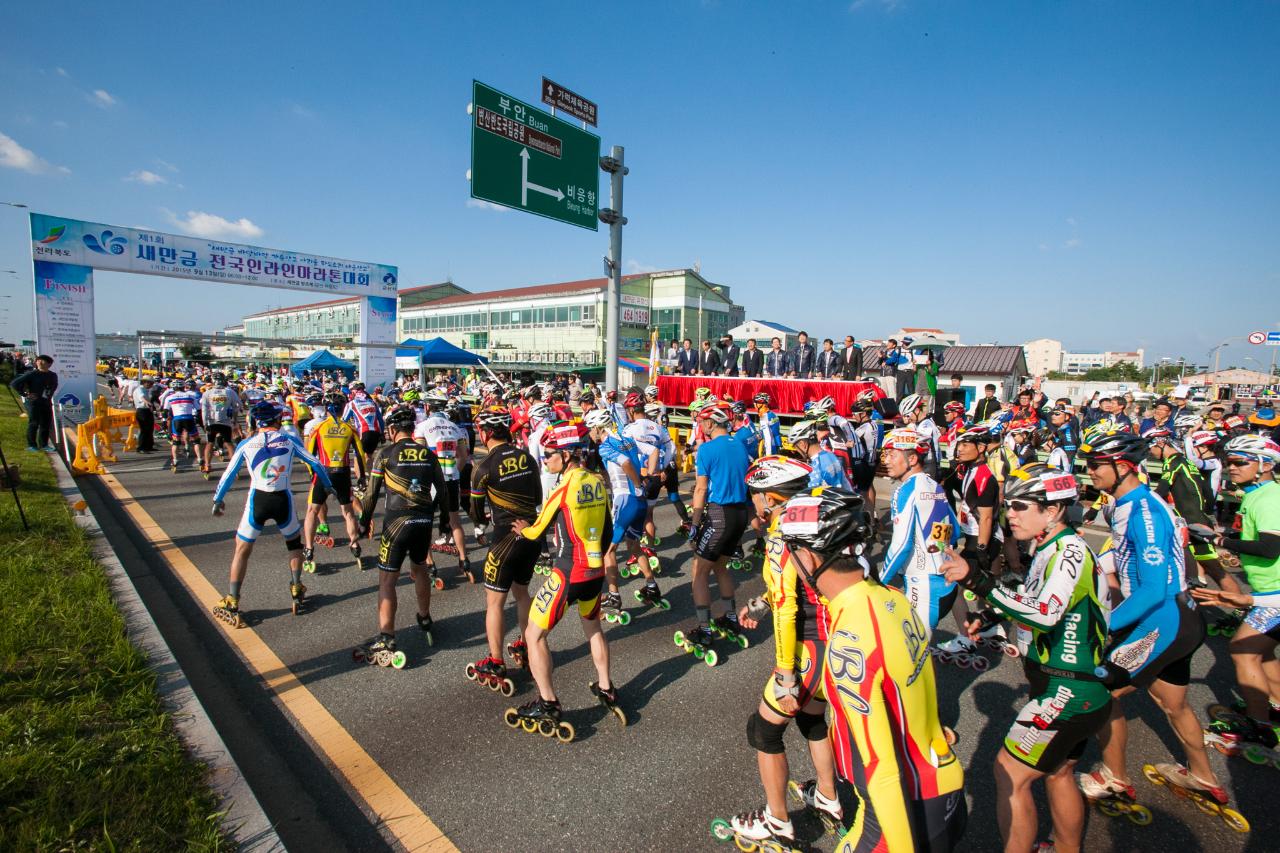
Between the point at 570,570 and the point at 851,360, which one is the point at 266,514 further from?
the point at 851,360

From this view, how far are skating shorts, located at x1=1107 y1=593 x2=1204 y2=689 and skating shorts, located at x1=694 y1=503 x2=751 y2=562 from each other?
3.02m

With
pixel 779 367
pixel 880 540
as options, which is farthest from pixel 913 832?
pixel 779 367

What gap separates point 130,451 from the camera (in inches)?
673

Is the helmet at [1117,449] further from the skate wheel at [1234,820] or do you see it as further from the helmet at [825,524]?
the helmet at [825,524]

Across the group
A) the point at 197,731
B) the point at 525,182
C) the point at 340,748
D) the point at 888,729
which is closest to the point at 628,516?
the point at 340,748

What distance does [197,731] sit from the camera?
381 centimetres

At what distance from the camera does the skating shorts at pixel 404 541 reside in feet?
17.5

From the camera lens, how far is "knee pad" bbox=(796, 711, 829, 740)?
3.35 meters

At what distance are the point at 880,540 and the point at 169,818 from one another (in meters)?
9.22

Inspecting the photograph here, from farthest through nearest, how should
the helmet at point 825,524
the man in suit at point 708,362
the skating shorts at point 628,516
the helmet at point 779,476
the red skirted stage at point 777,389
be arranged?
the man in suit at point 708,362 < the red skirted stage at point 777,389 < the skating shorts at point 628,516 < the helmet at point 779,476 < the helmet at point 825,524

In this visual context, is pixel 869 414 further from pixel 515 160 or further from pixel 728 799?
pixel 515 160

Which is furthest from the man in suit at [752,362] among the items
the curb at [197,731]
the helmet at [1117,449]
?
the curb at [197,731]

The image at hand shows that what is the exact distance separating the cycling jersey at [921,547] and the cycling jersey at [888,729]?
2.24 meters

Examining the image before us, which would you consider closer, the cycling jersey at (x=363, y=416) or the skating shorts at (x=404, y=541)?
the skating shorts at (x=404, y=541)
